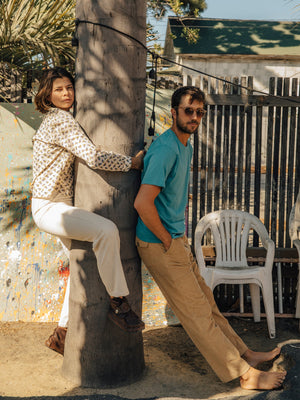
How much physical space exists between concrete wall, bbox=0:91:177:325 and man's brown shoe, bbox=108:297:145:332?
1.98m

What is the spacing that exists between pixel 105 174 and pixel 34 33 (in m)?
3.03

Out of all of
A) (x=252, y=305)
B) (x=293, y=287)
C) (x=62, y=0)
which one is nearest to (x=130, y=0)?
(x=62, y=0)

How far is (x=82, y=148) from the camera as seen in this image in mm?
3980

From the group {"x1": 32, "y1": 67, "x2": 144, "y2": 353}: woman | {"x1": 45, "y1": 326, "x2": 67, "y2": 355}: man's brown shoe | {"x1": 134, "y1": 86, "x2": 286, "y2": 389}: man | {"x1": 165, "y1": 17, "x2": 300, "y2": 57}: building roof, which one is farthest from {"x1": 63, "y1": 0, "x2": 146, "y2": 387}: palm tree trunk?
{"x1": 165, "y1": 17, "x2": 300, "y2": 57}: building roof

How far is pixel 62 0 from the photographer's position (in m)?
6.27

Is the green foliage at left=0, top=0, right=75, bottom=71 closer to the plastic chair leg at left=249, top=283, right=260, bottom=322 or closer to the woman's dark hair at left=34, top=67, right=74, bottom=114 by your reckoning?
the woman's dark hair at left=34, top=67, right=74, bottom=114

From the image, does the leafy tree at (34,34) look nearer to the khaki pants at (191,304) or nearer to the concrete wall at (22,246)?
the concrete wall at (22,246)

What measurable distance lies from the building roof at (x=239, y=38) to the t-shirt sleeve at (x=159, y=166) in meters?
19.7

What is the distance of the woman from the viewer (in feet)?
12.8

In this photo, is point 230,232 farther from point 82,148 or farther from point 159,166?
point 82,148

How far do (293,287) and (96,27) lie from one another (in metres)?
3.98

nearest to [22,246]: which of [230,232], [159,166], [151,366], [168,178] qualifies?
[151,366]

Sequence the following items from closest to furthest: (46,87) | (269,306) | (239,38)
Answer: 1. (46,87)
2. (269,306)
3. (239,38)

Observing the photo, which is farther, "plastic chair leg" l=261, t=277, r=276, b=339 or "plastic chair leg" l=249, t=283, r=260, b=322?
"plastic chair leg" l=249, t=283, r=260, b=322
